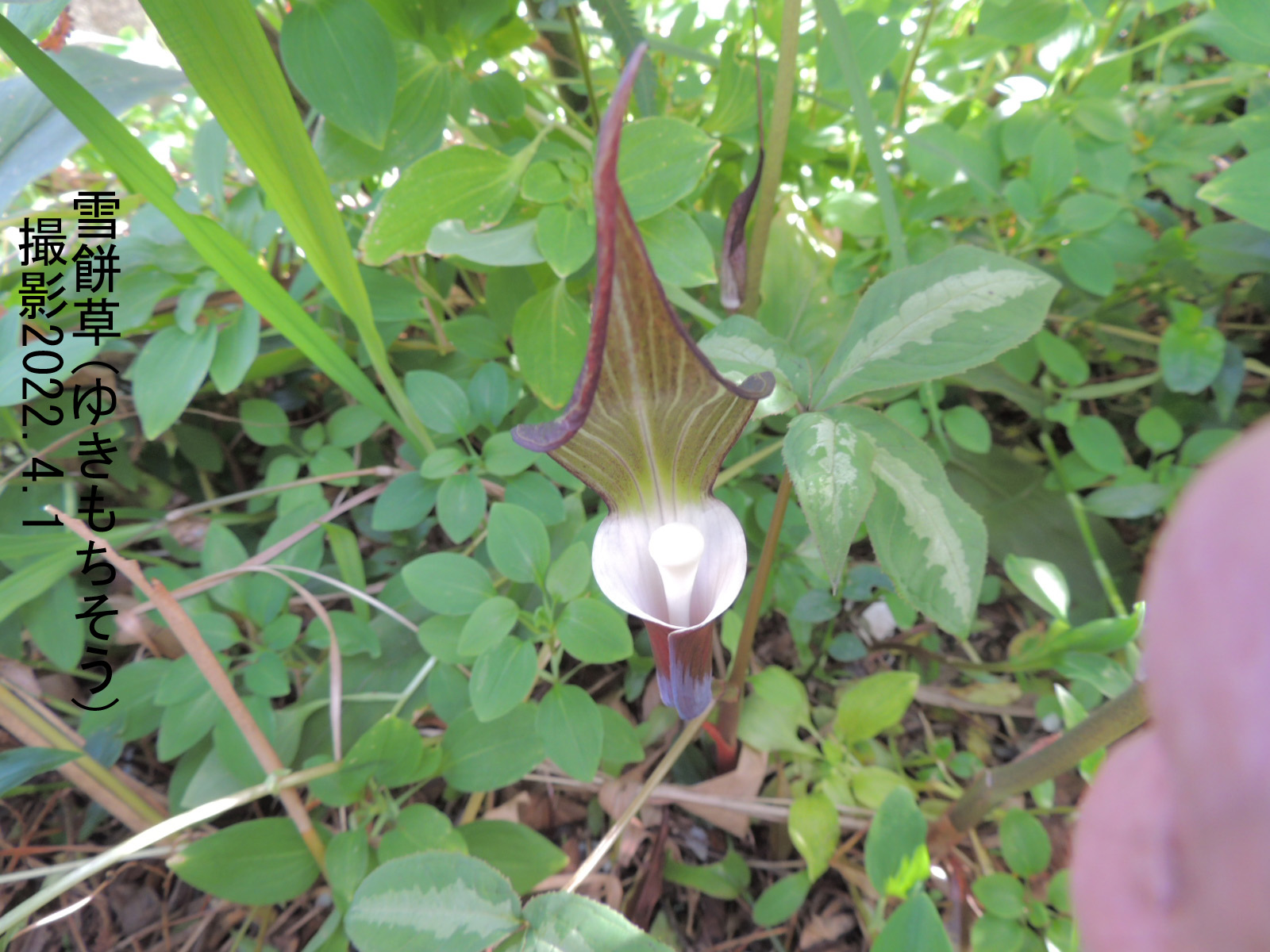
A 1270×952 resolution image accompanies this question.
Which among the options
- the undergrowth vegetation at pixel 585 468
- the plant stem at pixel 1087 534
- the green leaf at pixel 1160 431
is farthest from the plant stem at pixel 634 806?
the green leaf at pixel 1160 431

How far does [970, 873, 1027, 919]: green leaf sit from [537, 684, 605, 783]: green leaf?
36cm

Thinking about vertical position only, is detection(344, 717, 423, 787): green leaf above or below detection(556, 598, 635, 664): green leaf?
below

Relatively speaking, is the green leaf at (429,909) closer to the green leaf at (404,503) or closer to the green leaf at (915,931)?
the green leaf at (915,931)

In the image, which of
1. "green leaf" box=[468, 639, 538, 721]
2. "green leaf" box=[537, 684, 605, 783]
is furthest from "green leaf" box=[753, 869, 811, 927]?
"green leaf" box=[468, 639, 538, 721]

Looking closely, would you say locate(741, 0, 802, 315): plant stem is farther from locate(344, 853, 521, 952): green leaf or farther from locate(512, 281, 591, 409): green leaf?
locate(344, 853, 521, 952): green leaf

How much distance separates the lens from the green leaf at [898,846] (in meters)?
0.55

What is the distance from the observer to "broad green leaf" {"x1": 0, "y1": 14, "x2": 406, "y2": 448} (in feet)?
1.96

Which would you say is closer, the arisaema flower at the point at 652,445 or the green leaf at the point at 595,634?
the arisaema flower at the point at 652,445

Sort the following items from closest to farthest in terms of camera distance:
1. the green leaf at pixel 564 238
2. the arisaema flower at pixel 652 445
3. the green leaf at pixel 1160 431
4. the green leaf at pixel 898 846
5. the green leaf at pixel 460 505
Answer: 1. the arisaema flower at pixel 652 445
2. the green leaf at pixel 898 846
3. the green leaf at pixel 564 238
4. the green leaf at pixel 460 505
5. the green leaf at pixel 1160 431

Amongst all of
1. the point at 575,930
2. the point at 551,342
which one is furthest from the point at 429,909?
the point at 551,342

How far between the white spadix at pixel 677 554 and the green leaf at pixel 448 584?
0.81 ft

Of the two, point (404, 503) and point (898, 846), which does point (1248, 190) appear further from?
point (404, 503)

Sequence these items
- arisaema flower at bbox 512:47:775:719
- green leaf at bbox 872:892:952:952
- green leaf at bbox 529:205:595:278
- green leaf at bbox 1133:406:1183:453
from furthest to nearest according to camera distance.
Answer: green leaf at bbox 1133:406:1183:453, green leaf at bbox 529:205:595:278, green leaf at bbox 872:892:952:952, arisaema flower at bbox 512:47:775:719

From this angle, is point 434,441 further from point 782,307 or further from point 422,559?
point 782,307
